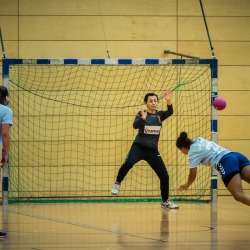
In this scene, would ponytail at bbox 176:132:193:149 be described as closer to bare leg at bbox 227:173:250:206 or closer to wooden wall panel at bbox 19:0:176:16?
bare leg at bbox 227:173:250:206

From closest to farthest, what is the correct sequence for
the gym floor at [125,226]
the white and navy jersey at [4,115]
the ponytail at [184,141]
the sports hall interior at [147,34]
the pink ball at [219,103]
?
the gym floor at [125,226] → the white and navy jersey at [4,115] → the ponytail at [184,141] → the pink ball at [219,103] → the sports hall interior at [147,34]

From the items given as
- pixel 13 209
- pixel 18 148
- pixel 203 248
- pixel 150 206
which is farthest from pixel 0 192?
pixel 203 248

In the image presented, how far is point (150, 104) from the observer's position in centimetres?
1173

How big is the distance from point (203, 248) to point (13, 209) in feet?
16.2

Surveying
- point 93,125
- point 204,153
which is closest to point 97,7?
point 93,125

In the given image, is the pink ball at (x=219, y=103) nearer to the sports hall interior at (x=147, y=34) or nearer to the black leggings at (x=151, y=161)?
the black leggings at (x=151, y=161)

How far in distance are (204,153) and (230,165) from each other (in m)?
0.46

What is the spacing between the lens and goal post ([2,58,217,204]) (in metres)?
13.5

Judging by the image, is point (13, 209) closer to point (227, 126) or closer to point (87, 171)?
point (87, 171)

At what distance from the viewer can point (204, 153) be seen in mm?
8875

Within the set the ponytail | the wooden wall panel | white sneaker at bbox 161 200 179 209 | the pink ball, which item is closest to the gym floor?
white sneaker at bbox 161 200 179 209

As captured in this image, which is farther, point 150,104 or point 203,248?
point 150,104

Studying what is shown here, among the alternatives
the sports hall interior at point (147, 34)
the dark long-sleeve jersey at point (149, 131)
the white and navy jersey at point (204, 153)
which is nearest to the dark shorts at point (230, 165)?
the white and navy jersey at point (204, 153)

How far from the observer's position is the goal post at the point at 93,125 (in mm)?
13500
